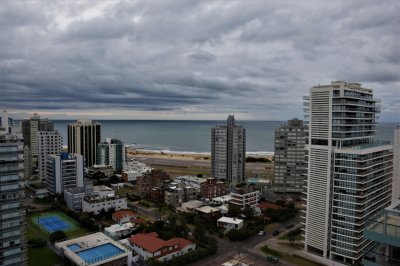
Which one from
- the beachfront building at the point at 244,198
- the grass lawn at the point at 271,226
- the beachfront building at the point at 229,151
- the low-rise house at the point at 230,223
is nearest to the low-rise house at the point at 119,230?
the low-rise house at the point at 230,223

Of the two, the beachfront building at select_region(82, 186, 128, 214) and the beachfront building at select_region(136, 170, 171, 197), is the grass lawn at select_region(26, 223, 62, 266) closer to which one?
the beachfront building at select_region(82, 186, 128, 214)

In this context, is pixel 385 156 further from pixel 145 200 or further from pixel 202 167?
pixel 202 167

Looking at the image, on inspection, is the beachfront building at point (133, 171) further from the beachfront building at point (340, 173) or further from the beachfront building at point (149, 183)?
the beachfront building at point (340, 173)

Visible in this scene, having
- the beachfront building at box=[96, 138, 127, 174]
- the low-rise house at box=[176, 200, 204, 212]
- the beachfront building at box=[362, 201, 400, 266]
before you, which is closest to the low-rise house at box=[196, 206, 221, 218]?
the low-rise house at box=[176, 200, 204, 212]

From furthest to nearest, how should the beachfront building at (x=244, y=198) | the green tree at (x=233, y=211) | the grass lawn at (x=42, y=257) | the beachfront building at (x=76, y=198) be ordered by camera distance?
the beachfront building at (x=76, y=198) < the beachfront building at (x=244, y=198) < the green tree at (x=233, y=211) < the grass lawn at (x=42, y=257)

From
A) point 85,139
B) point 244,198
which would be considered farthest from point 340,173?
point 85,139

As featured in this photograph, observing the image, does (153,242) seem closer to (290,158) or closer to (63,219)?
(63,219)
